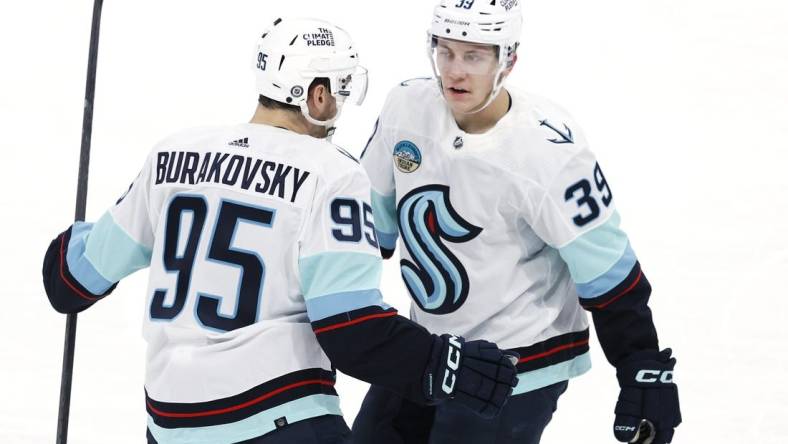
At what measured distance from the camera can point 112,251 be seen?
2773 millimetres

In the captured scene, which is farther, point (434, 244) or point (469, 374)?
point (434, 244)

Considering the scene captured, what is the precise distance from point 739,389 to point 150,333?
236 cm

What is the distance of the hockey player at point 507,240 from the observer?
9.55ft

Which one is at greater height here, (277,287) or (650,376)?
(277,287)

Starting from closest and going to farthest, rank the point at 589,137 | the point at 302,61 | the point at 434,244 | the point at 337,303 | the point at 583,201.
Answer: the point at 337,303
the point at 302,61
the point at 583,201
the point at 434,244
the point at 589,137

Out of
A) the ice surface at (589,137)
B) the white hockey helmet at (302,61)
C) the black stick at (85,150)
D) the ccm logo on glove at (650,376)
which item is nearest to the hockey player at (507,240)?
the ccm logo on glove at (650,376)

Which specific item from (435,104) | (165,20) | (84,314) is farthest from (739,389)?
(165,20)

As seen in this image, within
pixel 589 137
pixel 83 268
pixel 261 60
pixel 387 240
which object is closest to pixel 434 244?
pixel 387 240

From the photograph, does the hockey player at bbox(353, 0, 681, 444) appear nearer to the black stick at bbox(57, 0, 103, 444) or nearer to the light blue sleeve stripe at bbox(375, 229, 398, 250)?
the light blue sleeve stripe at bbox(375, 229, 398, 250)

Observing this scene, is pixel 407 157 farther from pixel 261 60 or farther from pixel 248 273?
pixel 248 273

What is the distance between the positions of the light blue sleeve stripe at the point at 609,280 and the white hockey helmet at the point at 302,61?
2.19 ft

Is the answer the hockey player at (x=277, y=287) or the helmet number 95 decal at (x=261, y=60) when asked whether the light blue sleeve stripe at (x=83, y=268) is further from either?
the helmet number 95 decal at (x=261, y=60)

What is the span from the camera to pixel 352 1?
6.28 meters

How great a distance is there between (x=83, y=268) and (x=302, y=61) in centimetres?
64
